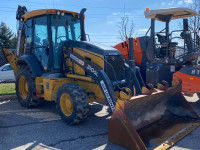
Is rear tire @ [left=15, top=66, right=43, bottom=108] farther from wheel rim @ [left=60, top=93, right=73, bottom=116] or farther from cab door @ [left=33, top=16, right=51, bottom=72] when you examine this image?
wheel rim @ [left=60, top=93, right=73, bottom=116]

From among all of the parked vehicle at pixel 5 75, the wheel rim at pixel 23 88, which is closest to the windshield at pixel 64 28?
the wheel rim at pixel 23 88

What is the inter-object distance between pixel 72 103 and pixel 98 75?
864 mm

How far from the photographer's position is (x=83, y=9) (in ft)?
18.6

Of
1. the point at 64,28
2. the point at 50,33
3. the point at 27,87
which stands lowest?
the point at 27,87

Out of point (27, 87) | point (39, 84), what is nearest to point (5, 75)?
point (27, 87)

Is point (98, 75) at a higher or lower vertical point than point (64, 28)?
lower

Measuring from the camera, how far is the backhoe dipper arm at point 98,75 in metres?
4.35

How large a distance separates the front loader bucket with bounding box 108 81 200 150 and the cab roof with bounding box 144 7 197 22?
2.86 metres

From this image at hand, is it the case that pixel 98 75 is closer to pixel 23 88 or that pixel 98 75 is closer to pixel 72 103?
pixel 72 103

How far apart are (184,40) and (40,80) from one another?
4912 millimetres

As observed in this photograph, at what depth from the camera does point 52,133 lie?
4551 millimetres

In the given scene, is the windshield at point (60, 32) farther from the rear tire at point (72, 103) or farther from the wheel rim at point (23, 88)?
the wheel rim at point (23, 88)

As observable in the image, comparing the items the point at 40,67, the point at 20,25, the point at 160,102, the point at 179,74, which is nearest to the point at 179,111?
the point at 160,102

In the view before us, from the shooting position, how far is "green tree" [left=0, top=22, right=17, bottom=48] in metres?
32.7
